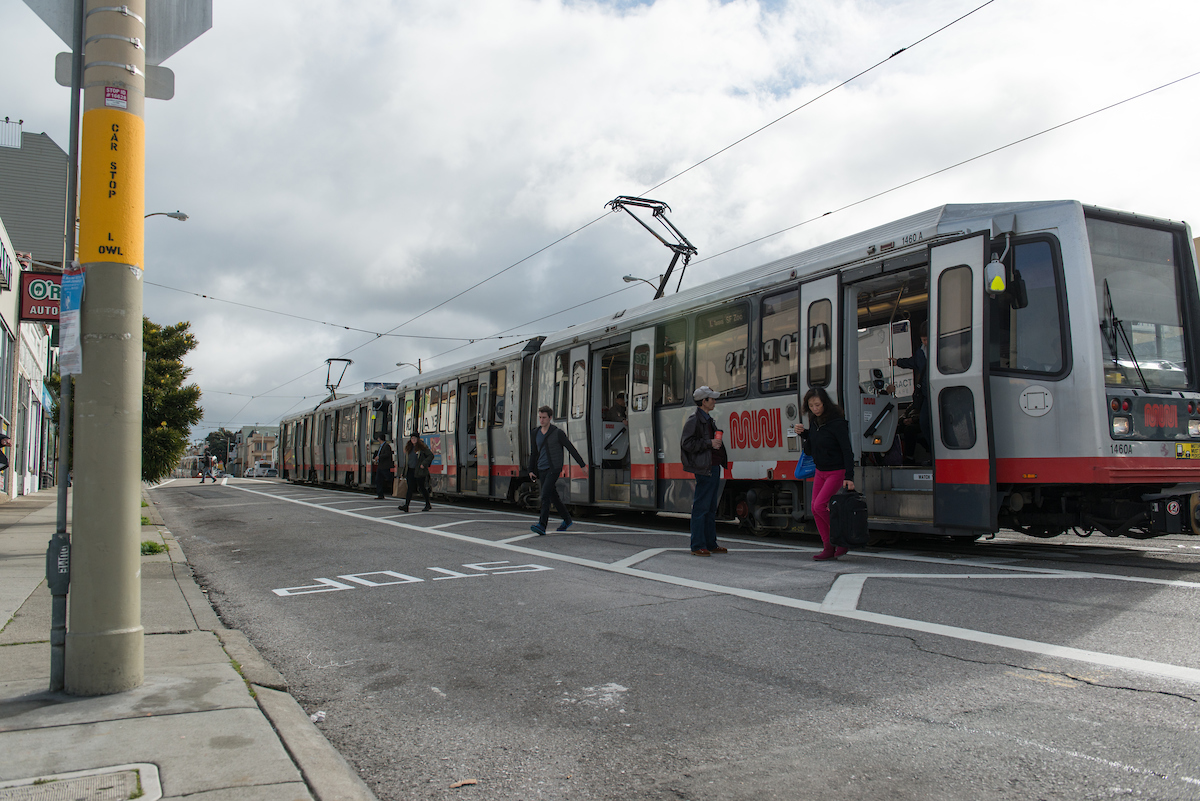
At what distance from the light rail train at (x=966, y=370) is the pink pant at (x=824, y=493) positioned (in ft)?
3.03

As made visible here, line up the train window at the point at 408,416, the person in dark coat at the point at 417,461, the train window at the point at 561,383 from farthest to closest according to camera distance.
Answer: the train window at the point at 408,416
the person in dark coat at the point at 417,461
the train window at the point at 561,383

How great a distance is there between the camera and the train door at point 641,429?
12797 millimetres

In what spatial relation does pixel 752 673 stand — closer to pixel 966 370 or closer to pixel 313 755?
pixel 313 755

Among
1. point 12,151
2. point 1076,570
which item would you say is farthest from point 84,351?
point 12,151

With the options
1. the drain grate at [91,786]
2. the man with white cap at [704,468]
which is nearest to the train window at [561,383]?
the man with white cap at [704,468]

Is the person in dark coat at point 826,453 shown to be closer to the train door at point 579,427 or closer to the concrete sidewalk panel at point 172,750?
the concrete sidewalk panel at point 172,750

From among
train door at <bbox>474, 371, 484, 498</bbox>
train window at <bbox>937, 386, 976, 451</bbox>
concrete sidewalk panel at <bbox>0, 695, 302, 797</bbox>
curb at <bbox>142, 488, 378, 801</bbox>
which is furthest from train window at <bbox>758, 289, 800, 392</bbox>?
train door at <bbox>474, 371, 484, 498</bbox>

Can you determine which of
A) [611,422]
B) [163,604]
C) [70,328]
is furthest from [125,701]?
[611,422]

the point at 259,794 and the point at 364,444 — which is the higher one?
the point at 364,444

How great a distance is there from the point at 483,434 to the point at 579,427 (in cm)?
492

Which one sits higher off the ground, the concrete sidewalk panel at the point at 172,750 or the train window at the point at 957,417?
the train window at the point at 957,417

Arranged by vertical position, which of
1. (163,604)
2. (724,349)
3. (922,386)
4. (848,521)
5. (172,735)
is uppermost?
(724,349)

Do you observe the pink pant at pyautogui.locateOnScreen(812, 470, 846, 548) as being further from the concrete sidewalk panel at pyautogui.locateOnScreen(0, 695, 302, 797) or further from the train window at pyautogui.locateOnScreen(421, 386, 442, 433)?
the train window at pyautogui.locateOnScreen(421, 386, 442, 433)

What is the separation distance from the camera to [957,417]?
27.2 feet
